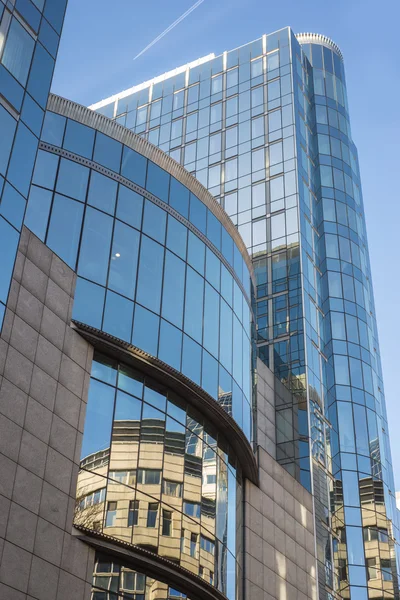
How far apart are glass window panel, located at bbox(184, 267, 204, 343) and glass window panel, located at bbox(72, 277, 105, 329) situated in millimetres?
5401

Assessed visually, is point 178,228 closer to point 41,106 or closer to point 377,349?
point 41,106

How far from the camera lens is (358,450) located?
5159 centimetres

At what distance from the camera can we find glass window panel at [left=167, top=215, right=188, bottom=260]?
35781mm

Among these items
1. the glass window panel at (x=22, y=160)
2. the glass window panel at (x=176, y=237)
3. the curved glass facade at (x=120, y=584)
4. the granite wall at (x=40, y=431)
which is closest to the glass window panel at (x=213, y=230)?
the glass window panel at (x=176, y=237)

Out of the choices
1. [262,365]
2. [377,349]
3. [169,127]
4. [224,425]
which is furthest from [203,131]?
[224,425]

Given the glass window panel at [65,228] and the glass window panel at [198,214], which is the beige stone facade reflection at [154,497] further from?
the glass window panel at [198,214]

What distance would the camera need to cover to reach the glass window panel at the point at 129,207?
33.7m

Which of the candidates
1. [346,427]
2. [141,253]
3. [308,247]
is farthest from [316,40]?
[141,253]

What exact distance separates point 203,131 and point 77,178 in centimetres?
3962

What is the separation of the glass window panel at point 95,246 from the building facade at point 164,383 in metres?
0.07

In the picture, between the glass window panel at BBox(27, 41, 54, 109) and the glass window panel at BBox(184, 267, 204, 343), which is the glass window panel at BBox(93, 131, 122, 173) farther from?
the glass window panel at BBox(184, 267, 204, 343)

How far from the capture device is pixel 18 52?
2802 centimetres

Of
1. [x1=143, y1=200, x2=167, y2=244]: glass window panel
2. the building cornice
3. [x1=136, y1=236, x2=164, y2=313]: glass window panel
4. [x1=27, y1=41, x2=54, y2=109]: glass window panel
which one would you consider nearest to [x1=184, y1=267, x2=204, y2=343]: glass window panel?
[x1=136, y1=236, x2=164, y2=313]: glass window panel

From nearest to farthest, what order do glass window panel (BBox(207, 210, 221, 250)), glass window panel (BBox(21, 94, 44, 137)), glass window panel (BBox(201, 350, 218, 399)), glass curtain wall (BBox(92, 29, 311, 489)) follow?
glass window panel (BBox(21, 94, 44, 137)), glass window panel (BBox(201, 350, 218, 399)), glass window panel (BBox(207, 210, 221, 250)), glass curtain wall (BBox(92, 29, 311, 489))
